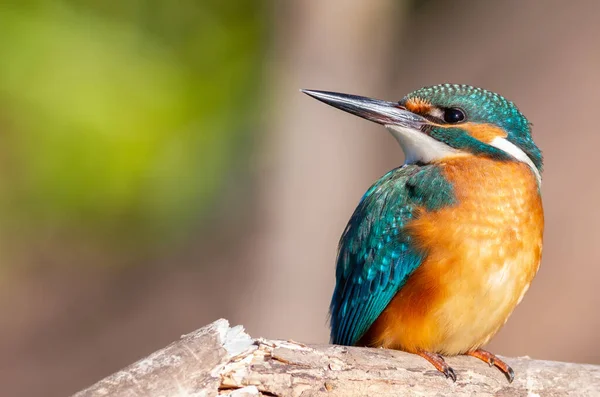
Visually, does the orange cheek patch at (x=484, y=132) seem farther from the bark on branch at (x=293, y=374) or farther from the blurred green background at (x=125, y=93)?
the blurred green background at (x=125, y=93)

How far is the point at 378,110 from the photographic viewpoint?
3.82 meters

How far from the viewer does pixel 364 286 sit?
375 cm

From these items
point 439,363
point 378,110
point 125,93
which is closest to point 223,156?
point 125,93

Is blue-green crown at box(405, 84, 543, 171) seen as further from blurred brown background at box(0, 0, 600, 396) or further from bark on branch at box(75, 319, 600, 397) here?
blurred brown background at box(0, 0, 600, 396)

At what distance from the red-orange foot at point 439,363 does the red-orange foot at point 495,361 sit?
20 centimetres

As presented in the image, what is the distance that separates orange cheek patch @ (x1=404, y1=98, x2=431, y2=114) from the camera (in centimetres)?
377

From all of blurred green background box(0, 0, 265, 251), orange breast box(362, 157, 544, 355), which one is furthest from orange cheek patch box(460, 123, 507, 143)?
blurred green background box(0, 0, 265, 251)

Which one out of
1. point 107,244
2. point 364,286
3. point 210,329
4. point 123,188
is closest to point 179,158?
point 123,188

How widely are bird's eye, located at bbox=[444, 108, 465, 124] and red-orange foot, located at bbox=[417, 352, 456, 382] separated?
3.12 ft

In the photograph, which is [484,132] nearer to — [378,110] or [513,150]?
[513,150]

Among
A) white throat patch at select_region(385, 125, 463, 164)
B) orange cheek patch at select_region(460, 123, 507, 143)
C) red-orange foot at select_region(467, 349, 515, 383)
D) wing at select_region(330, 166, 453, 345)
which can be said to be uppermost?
orange cheek patch at select_region(460, 123, 507, 143)

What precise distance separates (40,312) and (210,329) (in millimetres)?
8201

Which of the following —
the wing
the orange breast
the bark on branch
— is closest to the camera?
the bark on branch

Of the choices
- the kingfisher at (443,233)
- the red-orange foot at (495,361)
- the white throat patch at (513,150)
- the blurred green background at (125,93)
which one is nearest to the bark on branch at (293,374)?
the red-orange foot at (495,361)
